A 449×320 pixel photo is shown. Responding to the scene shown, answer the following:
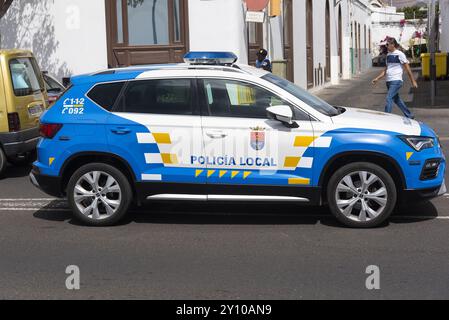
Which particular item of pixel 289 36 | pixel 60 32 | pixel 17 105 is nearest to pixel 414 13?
pixel 289 36

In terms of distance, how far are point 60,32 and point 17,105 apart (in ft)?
29.5

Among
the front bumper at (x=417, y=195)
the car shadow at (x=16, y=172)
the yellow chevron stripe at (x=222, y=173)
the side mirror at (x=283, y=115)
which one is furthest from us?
the car shadow at (x=16, y=172)

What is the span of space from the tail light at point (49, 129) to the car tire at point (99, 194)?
19.7 inches

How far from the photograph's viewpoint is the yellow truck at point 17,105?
10.8 metres

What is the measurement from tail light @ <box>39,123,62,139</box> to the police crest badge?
2094 mm

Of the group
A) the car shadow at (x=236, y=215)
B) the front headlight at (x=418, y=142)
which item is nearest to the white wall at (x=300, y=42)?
the car shadow at (x=236, y=215)

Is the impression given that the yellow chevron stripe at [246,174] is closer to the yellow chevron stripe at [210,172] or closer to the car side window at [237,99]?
the yellow chevron stripe at [210,172]

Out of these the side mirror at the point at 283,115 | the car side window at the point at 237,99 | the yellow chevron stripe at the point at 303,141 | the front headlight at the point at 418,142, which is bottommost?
the front headlight at the point at 418,142

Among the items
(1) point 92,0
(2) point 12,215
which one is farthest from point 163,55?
(2) point 12,215

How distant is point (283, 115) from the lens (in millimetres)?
7184

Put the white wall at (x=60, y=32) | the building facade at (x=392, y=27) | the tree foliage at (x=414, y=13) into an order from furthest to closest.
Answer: the tree foliage at (x=414, y=13), the building facade at (x=392, y=27), the white wall at (x=60, y=32)

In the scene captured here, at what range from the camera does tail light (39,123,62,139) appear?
25.5ft

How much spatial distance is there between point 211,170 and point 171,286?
2.02 m

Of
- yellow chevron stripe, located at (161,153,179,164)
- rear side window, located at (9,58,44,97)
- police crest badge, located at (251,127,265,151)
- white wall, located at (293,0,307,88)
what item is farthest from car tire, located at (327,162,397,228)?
white wall, located at (293,0,307,88)
